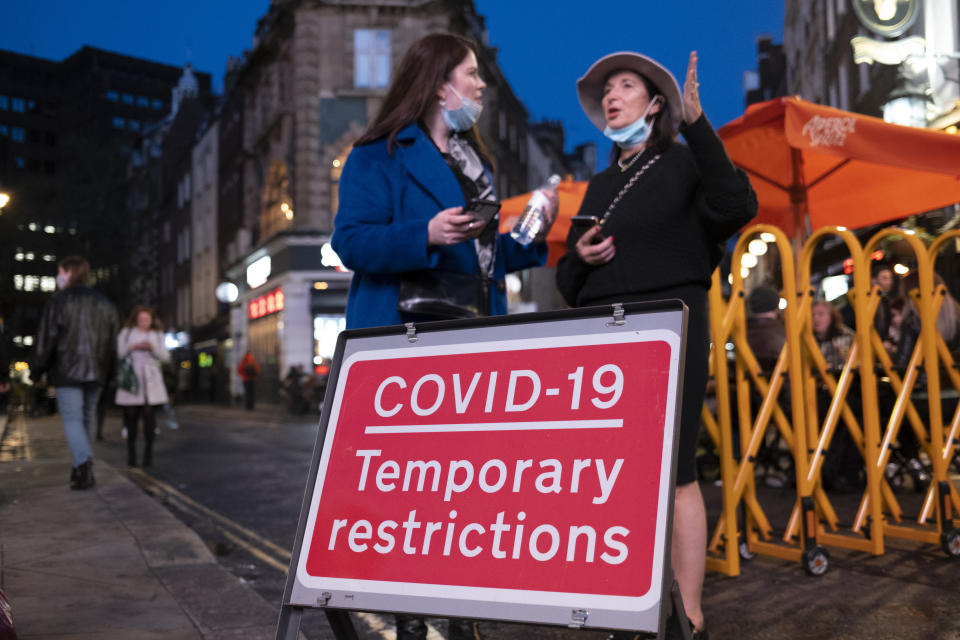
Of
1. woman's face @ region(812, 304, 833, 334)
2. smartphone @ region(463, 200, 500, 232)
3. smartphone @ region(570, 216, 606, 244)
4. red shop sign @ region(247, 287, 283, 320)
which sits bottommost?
woman's face @ region(812, 304, 833, 334)

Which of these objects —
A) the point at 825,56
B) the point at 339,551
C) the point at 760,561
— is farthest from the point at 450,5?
the point at 339,551

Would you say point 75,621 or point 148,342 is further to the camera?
point 148,342

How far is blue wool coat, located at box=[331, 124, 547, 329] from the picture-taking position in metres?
2.69

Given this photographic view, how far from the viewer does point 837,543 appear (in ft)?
14.8

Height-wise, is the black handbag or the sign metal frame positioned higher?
the black handbag

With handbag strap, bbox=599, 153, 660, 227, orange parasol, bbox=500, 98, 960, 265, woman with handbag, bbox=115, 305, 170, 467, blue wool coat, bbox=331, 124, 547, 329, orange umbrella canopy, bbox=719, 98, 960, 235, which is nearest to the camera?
blue wool coat, bbox=331, 124, 547, 329

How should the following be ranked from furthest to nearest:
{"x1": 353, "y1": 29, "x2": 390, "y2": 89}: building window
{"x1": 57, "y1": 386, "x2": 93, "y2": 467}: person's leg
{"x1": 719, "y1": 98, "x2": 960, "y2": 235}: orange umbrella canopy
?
{"x1": 353, "y1": 29, "x2": 390, "y2": 89}: building window → {"x1": 57, "y1": 386, "x2": 93, "y2": 467}: person's leg → {"x1": 719, "y1": 98, "x2": 960, "y2": 235}: orange umbrella canopy

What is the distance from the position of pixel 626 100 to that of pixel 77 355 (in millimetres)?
5576

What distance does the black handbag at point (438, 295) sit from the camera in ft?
8.63

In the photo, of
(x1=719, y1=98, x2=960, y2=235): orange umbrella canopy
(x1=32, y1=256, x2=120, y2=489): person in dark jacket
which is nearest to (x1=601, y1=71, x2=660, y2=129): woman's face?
(x1=719, y1=98, x2=960, y2=235): orange umbrella canopy

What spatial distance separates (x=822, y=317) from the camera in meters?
6.93

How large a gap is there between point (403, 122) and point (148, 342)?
313 inches

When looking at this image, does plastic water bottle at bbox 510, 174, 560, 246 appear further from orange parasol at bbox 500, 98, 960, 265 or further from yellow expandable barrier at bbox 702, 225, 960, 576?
orange parasol at bbox 500, 98, 960, 265

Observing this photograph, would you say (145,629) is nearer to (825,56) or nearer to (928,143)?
(928,143)
